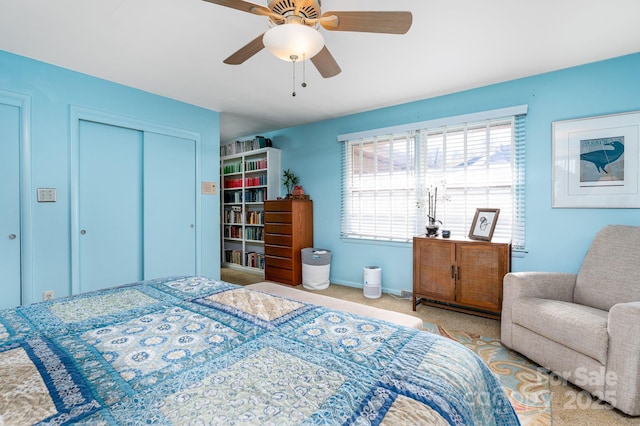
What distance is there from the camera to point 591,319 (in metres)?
1.80

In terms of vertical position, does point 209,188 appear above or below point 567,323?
above

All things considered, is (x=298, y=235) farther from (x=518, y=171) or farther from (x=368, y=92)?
(x=518, y=171)

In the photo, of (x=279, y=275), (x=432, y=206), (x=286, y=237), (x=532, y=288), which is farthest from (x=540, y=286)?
(x=279, y=275)

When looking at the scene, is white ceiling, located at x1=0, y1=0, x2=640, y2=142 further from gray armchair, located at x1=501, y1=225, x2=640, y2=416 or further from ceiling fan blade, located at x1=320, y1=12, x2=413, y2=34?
gray armchair, located at x1=501, y1=225, x2=640, y2=416

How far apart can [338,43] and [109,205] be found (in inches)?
109

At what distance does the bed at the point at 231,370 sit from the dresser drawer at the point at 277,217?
2.94 m

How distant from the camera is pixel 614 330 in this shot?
1.64 metres

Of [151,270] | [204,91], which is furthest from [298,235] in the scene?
[204,91]

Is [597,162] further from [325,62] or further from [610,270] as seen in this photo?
[325,62]

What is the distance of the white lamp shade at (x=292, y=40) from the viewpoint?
1.43 meters

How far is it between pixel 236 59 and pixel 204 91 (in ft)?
5.26

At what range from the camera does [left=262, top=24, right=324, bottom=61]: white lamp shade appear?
143cm

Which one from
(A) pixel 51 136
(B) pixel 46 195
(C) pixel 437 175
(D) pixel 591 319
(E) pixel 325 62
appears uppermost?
(E) pixel 325 62

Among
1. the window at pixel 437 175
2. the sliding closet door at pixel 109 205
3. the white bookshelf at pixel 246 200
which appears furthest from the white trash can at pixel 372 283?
the sliding closet door at pixel 109 205
